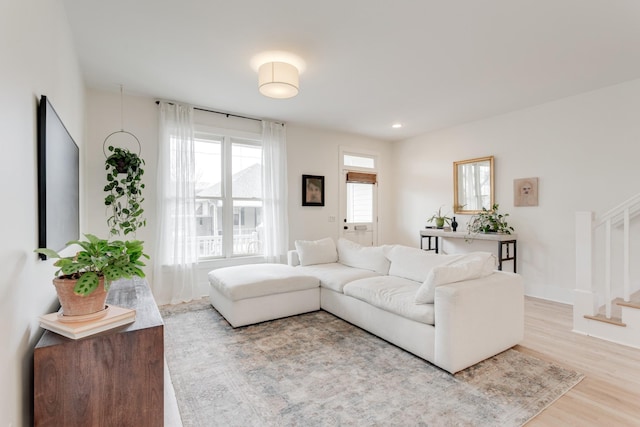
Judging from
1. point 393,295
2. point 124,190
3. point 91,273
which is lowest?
point 393,295

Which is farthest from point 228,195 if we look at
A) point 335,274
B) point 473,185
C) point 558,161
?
point 558,161

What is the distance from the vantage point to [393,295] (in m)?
2.77

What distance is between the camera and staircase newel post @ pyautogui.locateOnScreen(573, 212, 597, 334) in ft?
9.83

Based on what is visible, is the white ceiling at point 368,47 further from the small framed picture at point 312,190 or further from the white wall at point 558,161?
the small framed picture at point 312,190

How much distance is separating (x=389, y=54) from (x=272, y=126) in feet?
8.06

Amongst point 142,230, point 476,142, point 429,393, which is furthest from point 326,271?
point 476,142

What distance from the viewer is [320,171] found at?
5.46 m

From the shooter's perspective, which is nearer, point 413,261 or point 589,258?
point 589,258

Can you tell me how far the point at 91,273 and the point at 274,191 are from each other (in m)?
3.59

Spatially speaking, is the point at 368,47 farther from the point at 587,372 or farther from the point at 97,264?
the point at 587,372

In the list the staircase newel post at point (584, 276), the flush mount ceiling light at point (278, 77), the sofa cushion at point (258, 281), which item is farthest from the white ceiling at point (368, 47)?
the sofa cushion at point (258, 281)

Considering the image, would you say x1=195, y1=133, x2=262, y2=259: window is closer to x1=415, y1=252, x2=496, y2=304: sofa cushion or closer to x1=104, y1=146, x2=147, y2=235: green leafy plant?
x1=104, y1=146, x2=147, y2=235: green leafy plant

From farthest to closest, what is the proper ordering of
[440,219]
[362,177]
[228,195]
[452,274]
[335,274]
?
[362,177], [440,219], [228,195], [335,274], [452,274]

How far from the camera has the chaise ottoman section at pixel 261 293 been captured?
10.3 ft
